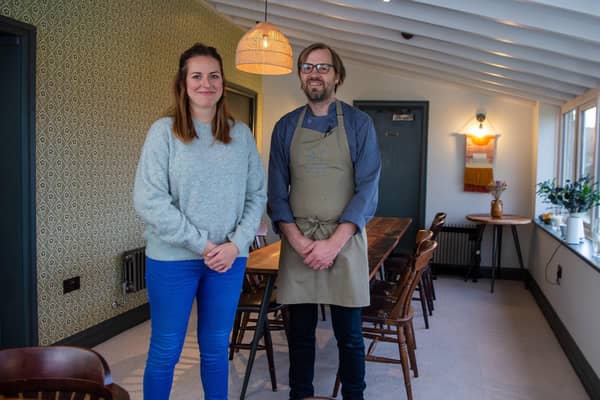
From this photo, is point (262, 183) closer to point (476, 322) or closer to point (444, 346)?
point (444, 346)

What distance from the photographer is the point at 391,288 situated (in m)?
3.56

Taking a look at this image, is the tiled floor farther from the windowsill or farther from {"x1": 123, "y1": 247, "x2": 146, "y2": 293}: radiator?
the windowsill

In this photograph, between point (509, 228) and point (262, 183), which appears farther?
point (509, 228)

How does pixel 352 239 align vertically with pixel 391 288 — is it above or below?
above

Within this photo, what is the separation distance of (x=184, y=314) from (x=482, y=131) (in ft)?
17.2

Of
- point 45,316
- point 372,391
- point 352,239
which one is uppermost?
point 352,239

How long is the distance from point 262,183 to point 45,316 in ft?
6.63

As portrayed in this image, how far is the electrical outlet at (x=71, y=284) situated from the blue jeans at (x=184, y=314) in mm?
1750

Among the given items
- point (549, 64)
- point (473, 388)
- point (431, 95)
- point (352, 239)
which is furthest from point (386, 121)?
point (352, 239)

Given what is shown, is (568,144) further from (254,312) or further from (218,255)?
(218,255)

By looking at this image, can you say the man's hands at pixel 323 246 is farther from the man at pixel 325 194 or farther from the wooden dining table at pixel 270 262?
the wooden dining table at pixel 270 262

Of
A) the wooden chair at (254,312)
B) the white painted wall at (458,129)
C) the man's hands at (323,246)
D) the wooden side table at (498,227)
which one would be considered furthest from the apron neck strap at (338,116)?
the white painted wall at (458,129)

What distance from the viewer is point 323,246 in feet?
7.28

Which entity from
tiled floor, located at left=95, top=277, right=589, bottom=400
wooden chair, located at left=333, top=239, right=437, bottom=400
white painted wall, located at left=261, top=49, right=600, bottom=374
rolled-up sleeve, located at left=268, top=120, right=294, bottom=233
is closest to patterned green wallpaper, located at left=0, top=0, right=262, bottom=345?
tiled floor, located at left=95, top=277, right=589, bottom=400
